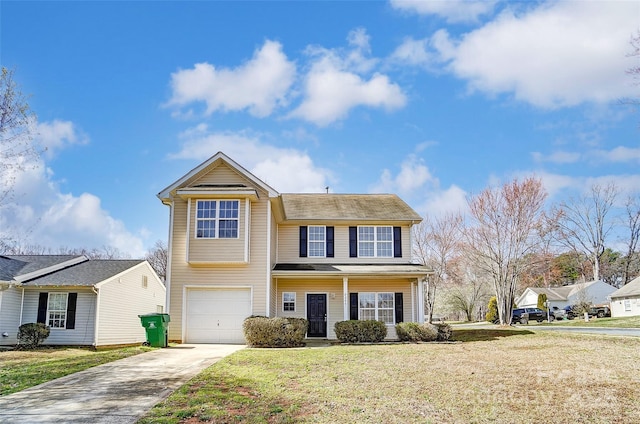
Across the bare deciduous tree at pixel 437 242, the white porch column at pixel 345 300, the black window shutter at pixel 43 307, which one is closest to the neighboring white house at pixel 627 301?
the bare deciduous tree at pixel 437 242

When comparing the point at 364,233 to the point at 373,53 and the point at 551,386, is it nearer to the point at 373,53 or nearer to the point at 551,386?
the point at 373,53

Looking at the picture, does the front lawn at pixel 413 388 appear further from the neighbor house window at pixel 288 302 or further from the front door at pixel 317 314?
the neighbor house window at pixel 288 302

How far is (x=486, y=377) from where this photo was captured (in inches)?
434

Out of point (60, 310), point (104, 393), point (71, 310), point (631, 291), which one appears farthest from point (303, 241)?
point (631, 291)

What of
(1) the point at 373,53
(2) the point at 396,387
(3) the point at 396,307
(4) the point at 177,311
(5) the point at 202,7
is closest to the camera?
(2) the point at 396,387

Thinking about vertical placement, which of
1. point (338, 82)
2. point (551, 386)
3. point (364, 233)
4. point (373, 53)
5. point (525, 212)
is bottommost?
point (551, 386)

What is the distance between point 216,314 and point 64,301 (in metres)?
7.72

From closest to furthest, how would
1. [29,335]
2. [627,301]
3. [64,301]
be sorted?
[29,335] < [64,301] < [627,301]

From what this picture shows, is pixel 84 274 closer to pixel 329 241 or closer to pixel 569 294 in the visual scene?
pixel 329 241

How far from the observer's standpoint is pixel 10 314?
21.3m

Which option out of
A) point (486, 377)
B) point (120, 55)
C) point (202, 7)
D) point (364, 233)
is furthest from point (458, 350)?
point (120, 55)

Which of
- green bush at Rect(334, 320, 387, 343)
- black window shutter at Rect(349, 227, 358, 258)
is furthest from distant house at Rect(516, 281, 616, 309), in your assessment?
green bush at Rect(334, 320, 387, 343)

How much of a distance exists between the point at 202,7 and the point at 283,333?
37.7ft

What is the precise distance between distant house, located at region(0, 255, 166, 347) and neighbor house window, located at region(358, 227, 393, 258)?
38.3ft
